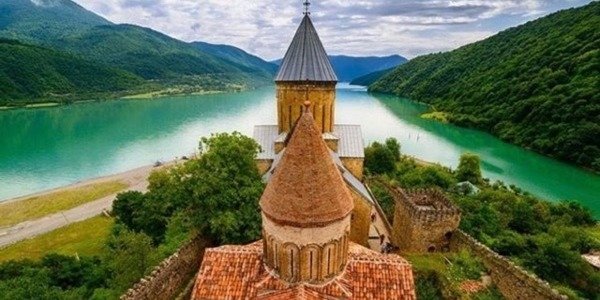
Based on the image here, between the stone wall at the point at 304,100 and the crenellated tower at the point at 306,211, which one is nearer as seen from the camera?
the crenellated tower at the point at 306,211

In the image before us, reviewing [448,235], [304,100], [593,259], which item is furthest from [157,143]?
[593,259]

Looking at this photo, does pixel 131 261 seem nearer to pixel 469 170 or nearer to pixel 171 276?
pixel 171 276

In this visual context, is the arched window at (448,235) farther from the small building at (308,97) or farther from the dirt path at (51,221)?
the dirt path at (51,221)

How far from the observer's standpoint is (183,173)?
58.5ft

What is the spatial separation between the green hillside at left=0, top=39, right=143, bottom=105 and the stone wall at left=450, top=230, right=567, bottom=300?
10536cm

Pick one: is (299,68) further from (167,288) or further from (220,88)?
(220,88)

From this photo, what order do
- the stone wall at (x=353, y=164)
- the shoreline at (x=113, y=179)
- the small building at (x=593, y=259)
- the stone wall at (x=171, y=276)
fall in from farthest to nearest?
the shoreline at (x=113, y=179) < the stone wall at (x=353, y=164) < the small building at (x=593, y=259) < the stone wall at (x=171, y=276)

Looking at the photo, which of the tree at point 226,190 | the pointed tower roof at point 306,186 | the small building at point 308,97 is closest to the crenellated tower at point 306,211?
the pointed tower roof at point 306,186

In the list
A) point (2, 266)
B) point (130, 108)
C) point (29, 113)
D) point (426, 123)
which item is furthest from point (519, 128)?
point (29, 113)

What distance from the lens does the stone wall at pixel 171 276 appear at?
11906 mm

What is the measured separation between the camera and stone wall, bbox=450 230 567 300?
39.2 ft

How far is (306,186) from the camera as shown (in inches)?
341

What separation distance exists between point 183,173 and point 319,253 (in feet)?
35.1

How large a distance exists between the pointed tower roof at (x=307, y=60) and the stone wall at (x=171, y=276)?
952cm
